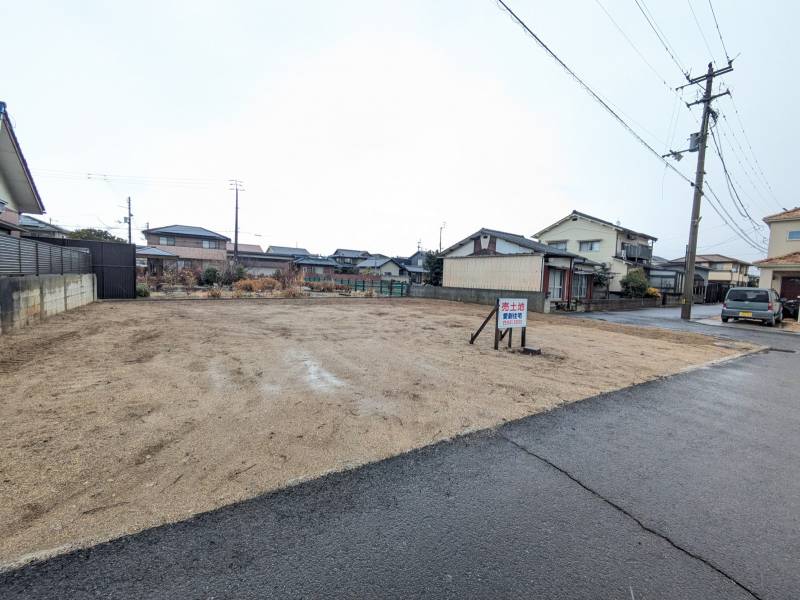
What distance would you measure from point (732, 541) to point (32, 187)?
18.5m

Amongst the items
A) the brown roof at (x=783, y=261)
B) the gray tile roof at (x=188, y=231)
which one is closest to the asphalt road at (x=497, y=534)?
the brown roof at (x=783, y=261)

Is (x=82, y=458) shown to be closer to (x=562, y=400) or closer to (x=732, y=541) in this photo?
(x=732, y=541)

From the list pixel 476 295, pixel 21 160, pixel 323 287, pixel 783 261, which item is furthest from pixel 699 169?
pixel 21 160

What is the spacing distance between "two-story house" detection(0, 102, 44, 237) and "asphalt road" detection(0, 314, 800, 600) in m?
12.2

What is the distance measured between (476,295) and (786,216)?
16.3 metres

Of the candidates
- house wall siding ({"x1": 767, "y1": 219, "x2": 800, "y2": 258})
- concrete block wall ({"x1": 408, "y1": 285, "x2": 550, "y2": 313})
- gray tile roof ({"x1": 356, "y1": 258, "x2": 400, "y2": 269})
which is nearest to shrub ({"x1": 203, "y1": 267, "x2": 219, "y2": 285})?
concrete block wall ({"x1": 408, "y1": 285, "x2": 550, "y2": 313})

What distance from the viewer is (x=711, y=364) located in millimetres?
6703

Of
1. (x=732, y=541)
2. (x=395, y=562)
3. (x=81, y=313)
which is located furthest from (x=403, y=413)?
(x=81, y=313)

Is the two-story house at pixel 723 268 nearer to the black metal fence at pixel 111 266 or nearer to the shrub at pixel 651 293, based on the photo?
the shrub at pixel 651 293

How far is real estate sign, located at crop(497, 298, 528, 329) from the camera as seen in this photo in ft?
22.8

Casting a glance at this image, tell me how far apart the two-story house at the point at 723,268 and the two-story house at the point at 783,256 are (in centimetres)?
1976

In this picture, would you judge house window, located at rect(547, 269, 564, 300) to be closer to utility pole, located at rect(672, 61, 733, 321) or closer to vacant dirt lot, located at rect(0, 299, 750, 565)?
utility pole, located at rect(672, 61, 733, 321)

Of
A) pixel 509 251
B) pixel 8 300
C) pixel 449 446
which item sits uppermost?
pixel 509 251

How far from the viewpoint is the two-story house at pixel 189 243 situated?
36.7 m
